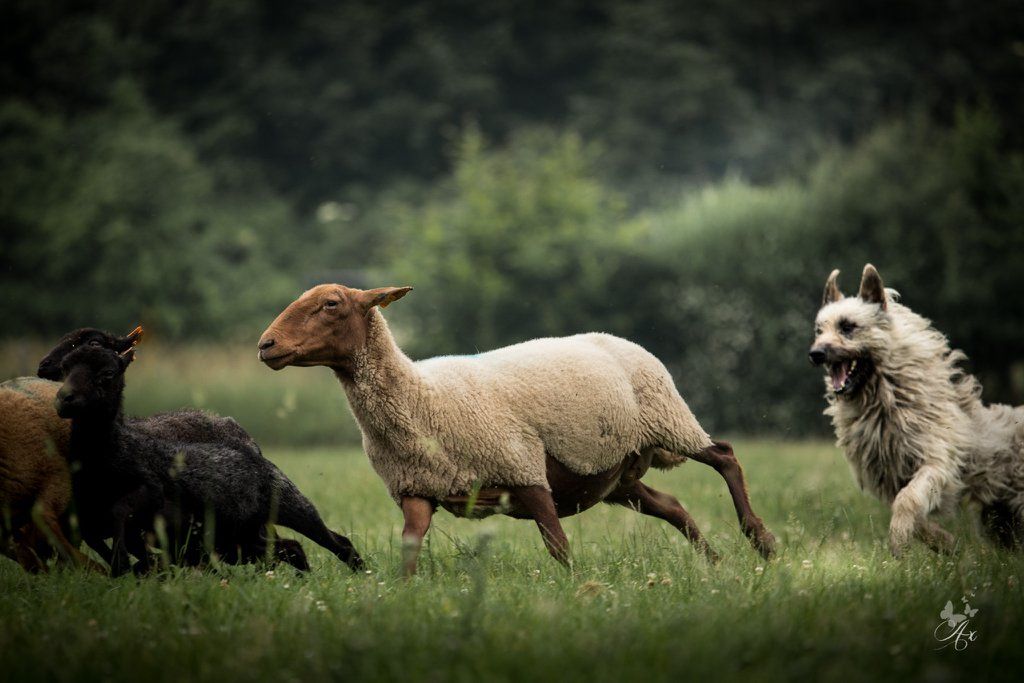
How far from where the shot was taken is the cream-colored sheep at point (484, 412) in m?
5.82

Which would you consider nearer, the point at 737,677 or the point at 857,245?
the point at 737,677

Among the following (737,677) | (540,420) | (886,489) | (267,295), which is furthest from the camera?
(267,295)

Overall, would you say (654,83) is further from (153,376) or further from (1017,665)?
(1017,665)

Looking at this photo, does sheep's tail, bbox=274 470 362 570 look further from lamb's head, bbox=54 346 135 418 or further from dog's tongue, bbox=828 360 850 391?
dog's tongue, bbox=828 360 850 391

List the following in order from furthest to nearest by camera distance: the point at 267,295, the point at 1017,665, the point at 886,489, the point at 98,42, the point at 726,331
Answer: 1. the point at 98,42
2. the point at 267,295
3. the point at 726,331
4. the point at 886,489
5. the point at 1017,665

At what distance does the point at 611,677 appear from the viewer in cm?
374

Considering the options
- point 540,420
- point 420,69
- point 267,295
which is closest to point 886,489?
point 540,420

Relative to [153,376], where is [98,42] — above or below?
above

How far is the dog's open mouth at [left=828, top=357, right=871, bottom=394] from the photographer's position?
756 centimetres

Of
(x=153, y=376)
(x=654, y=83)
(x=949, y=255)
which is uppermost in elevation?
(x=654, y=83)

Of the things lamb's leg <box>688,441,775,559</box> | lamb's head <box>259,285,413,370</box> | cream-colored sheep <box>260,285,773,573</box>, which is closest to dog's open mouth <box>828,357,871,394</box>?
lamb's leg <box>688,441,775,559</box>

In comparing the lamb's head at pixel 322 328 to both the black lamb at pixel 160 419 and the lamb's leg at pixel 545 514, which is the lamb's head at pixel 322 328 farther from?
the lamb's leg at pixel 545 514

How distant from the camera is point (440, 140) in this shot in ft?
114

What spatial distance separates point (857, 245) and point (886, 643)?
15062mm
